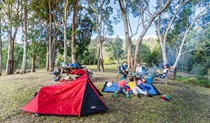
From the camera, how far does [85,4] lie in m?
17.7

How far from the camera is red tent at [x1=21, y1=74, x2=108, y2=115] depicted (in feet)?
14.1

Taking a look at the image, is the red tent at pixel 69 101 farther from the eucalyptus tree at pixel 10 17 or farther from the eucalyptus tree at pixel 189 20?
the eucalyptus tree at pixel 10 17

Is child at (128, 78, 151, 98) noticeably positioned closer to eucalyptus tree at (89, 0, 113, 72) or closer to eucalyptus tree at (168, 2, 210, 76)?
eucalyptus tree at (168, 2, 210, 76)

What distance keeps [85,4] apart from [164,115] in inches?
610

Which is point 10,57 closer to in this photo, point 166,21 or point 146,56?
point 166,21

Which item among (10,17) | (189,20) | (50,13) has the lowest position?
(189,20)

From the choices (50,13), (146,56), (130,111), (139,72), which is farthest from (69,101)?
(146,56)

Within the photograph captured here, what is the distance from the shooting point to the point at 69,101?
4.46 metres

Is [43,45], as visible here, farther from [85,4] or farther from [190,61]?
[190,61]

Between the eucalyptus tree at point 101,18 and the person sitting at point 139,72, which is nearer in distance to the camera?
the person sitting at point 139,72

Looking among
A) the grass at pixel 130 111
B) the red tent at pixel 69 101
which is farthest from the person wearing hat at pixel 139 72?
the red tent at pixel 69 101

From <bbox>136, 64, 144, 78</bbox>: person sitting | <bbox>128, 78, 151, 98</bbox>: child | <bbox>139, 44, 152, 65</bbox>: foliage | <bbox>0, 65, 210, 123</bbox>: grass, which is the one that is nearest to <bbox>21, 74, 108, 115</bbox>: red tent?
<bbox>0, 65, 210, 123</bbox>: grass

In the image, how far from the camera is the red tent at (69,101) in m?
4.31

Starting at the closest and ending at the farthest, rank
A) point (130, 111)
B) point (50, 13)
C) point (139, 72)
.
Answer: point (130, 111) < point (139, 72) < point (50, 13)
